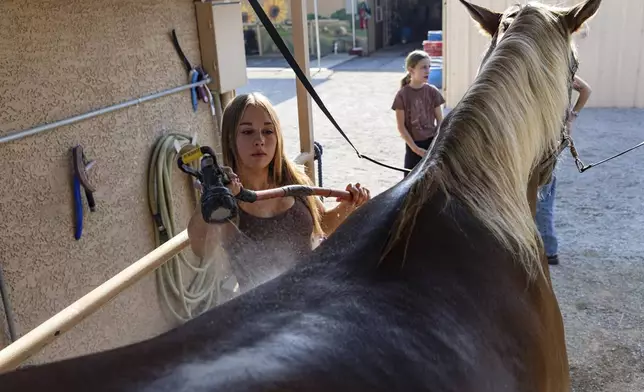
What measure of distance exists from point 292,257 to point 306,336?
41.9 inches

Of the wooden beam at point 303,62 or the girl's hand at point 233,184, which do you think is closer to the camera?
the girl's hand at point 233,184

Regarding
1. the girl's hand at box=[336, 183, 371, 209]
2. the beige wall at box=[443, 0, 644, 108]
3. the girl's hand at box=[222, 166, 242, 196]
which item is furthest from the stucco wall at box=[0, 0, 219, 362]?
the beige wall at box=[443, 0, 644, 108]

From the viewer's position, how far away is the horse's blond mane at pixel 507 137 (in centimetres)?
116

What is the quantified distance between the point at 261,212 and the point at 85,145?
1.09 metres

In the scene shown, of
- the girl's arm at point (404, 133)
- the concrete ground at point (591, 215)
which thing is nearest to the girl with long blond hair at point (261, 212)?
the concrete ground at point (591, 215)

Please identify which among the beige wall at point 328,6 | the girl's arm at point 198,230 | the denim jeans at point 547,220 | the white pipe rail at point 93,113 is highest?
the beige wall at point 328,6

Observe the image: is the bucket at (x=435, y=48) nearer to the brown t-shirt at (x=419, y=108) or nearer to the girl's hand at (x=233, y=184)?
the brown t-shirt at (x=419, y=108)

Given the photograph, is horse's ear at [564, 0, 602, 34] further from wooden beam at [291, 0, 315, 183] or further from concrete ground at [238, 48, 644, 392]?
concrete ground at [238, 48, 644, 392]

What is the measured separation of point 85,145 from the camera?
248 centimetres

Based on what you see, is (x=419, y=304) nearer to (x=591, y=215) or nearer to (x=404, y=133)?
(x=404, y=133)

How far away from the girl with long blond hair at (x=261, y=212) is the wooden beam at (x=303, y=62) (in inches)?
31.7

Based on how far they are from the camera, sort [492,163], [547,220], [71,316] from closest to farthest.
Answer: [492,163]
[71,316]
[547,220]

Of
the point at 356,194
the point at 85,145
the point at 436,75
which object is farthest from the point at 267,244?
the point at 436,75

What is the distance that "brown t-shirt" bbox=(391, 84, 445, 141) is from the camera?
415 cm
